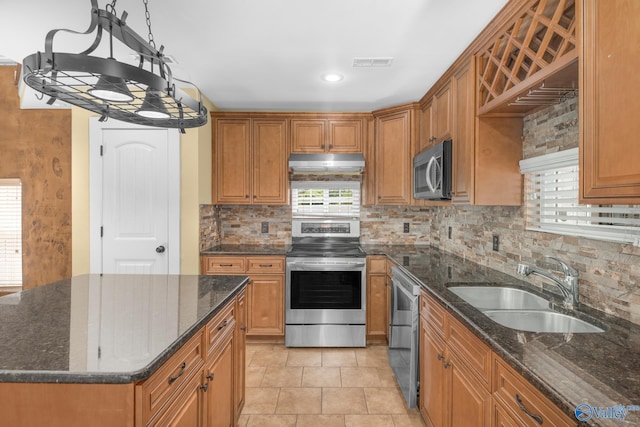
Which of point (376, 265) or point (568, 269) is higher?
point (568, 269)

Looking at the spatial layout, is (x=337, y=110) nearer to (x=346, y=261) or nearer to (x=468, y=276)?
(x=346, y=261)

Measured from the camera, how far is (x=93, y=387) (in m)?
0.94

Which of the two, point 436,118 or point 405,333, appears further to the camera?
point 436,118

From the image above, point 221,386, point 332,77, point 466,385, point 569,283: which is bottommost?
point 221,386

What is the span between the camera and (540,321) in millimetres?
1584

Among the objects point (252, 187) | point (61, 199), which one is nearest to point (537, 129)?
point (252, 187)

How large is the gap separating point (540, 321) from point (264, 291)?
2439 mm

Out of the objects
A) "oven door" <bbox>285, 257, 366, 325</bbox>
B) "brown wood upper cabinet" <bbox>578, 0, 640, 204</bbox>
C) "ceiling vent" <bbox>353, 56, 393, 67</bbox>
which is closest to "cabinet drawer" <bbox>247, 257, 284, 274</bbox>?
"oven door" <bbox>285, 257, 366, 325</bbox>

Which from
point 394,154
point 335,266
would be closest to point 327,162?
point 394,154

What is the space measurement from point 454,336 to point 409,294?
687mm

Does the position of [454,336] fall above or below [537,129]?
below

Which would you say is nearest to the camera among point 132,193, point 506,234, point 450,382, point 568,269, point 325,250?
point 568,269

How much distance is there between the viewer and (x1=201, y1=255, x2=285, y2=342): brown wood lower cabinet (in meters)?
3.41

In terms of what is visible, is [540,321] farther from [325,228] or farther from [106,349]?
[325,228]
